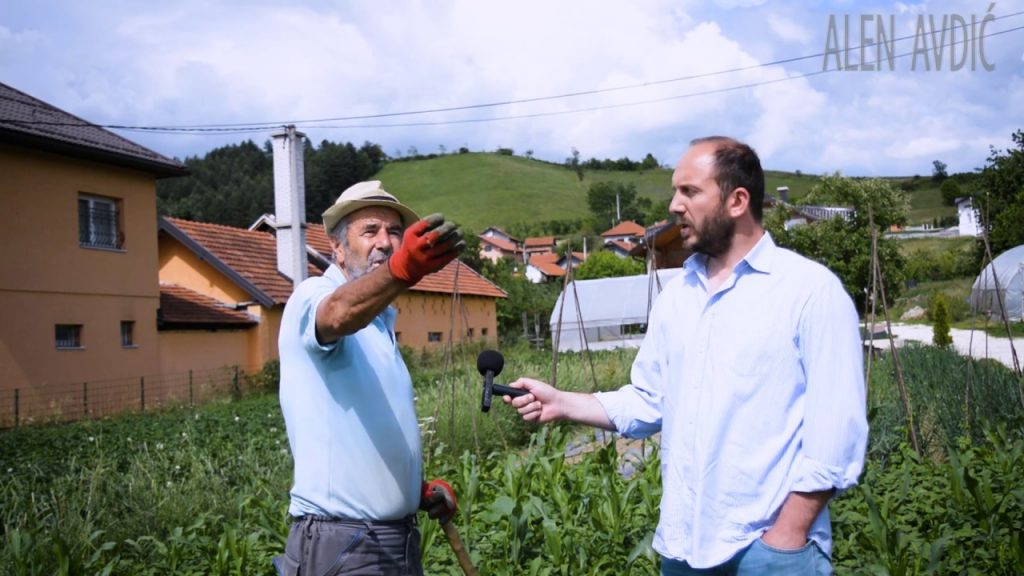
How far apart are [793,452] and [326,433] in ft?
4.13

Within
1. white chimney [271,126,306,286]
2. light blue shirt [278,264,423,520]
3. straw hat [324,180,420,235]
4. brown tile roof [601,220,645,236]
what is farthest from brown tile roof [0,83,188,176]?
brown tile roof [601,220,645,236]

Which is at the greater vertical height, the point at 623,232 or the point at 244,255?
the point at 623,232

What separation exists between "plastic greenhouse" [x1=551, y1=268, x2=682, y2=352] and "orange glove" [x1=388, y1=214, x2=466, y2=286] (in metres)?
24.8

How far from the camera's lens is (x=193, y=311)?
67.8 ft

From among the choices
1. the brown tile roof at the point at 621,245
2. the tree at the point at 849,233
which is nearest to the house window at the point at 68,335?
the tree at the point at 849,233

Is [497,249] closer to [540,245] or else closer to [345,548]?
[540,245]

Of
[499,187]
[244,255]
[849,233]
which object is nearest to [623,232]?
[499,187]

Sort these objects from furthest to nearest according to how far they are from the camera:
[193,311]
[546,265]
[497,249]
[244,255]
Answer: [497,249] → [546,265] → [244,255] → [193,311]

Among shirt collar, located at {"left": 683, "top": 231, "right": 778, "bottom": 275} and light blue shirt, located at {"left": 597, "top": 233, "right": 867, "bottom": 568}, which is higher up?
shirt collar, located at {"left": 683, "top": 231, "right": 778, "bottom": 275}

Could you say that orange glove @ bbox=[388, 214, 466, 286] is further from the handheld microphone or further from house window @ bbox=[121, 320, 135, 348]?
house window @ bbox=[121, 320, 135, 348]

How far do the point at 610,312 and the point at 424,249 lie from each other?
26404mm

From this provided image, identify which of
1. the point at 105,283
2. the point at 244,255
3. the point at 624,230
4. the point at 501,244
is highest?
the point at 624,230

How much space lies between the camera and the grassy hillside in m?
95.8

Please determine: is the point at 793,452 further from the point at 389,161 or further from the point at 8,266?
the point at 389,161
